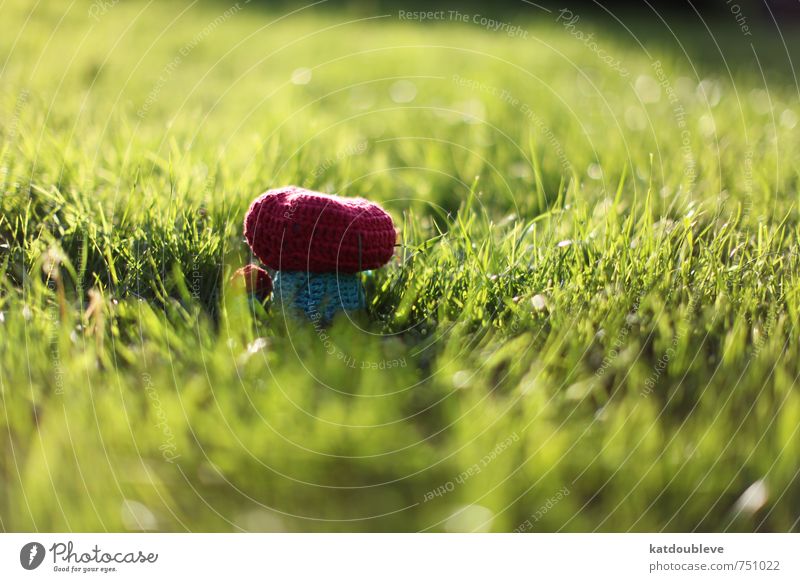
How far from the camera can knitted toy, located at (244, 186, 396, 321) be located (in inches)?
46.0

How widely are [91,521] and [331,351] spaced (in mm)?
391

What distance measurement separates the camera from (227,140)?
2162 mm

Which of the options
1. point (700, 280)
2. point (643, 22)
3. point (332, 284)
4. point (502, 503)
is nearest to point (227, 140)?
point (332, 284)

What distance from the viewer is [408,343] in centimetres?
120

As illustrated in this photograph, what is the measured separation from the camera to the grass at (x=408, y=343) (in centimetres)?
91

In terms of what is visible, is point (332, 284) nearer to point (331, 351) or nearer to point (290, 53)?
point (331, 351)

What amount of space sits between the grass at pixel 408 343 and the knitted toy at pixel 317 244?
0.06 metres
